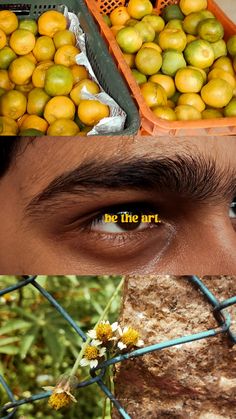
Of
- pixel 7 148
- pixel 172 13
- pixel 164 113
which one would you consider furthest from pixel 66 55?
pixel 7 148

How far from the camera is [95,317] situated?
1.32 meters

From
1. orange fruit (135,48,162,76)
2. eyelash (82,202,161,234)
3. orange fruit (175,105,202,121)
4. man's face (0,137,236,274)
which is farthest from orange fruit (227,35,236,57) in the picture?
eyelash (82,202,161,234)

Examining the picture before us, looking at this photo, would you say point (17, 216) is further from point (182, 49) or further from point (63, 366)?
point (182, 49)

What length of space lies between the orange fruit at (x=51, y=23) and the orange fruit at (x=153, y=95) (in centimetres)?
52

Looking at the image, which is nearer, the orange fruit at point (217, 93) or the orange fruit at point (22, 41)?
the orange fruit at point (217, 93)

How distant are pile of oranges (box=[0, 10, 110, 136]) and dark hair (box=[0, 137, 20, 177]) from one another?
0.23 m

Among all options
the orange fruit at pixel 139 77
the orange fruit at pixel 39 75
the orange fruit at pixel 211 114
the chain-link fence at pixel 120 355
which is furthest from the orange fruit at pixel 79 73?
the chain-link fence at pixel 120 355

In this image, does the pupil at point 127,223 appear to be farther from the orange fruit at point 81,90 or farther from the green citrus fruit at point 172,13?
the green citrus fruit at point 172,13

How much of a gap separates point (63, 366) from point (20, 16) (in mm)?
1779

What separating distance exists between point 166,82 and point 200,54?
0.21 meters

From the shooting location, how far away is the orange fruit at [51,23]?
2.42m

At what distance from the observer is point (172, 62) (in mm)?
2375

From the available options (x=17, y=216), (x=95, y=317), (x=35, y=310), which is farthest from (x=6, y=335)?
(x=17, y=216)

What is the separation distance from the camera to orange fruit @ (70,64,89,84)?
7.47 ft
